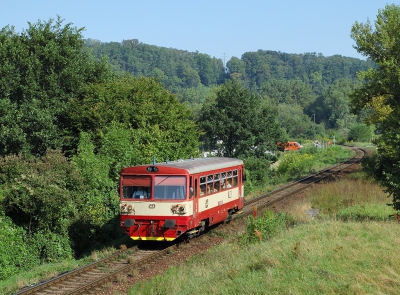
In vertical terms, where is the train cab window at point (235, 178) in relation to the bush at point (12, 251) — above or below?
above

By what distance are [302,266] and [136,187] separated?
7.96 meters

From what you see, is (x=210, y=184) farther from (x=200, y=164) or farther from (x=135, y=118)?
(x=135, y=118)

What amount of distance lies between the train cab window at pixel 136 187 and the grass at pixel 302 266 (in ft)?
9.34

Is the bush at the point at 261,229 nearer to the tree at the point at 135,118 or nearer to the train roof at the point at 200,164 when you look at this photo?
the train roof at the point at 200,164

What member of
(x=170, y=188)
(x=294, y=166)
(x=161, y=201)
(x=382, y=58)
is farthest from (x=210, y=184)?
(x=294, y=166)

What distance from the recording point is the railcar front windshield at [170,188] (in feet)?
60.0

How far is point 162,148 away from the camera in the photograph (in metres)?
31.2

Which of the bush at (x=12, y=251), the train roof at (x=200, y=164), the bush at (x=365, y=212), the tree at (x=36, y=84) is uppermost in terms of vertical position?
the tree at (x=36, y=84)

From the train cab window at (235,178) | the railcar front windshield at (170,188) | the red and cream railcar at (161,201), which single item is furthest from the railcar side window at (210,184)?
the train cab window at (235,178)

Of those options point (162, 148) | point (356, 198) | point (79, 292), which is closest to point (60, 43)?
point (162, 148)

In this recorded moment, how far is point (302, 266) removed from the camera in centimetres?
1204

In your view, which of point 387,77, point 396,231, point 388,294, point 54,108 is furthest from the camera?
point 387,77

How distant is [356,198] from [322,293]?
17.9 metres

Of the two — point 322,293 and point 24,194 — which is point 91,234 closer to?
point 24,194
